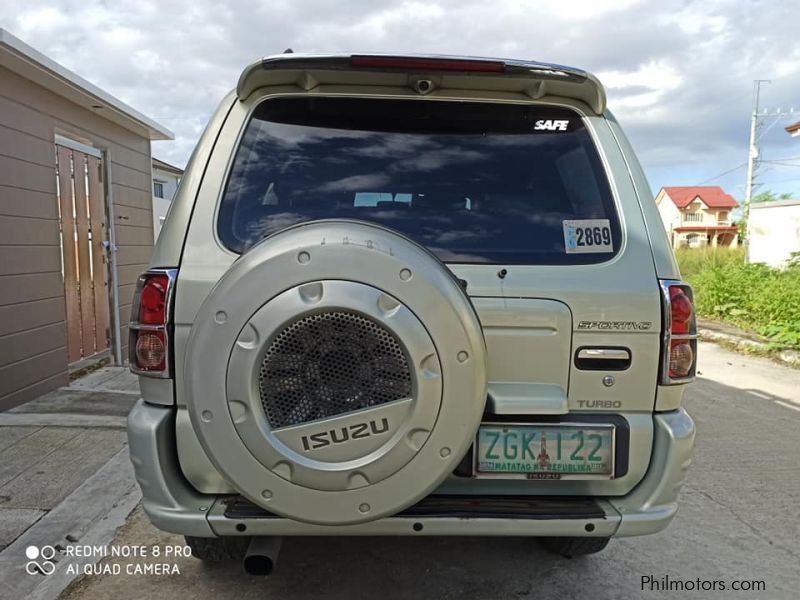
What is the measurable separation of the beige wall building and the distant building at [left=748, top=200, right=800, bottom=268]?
13306mm

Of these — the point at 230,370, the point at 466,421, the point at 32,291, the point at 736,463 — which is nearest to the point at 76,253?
the point at 32,291

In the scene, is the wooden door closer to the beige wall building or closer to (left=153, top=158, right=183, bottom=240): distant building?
the beige wall building

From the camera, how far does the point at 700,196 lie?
191 feet

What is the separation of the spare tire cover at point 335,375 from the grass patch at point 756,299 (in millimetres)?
8244

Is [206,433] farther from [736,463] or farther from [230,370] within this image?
[736,463]

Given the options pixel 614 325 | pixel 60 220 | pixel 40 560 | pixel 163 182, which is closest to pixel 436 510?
pixel 614 325

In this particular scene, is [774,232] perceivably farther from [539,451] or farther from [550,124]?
[539,451]

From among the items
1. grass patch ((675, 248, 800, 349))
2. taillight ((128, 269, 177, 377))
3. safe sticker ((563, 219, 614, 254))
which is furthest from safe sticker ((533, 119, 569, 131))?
grass patch ((675, 248, 800, 349))

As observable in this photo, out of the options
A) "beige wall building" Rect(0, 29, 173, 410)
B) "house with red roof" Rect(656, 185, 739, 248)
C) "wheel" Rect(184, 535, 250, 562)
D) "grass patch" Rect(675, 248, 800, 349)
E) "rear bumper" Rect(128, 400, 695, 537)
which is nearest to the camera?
"rear bumper" Rect(128, 400, 695, 537)

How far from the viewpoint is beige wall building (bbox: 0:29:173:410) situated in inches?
205

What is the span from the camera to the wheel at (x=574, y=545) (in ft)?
8.77

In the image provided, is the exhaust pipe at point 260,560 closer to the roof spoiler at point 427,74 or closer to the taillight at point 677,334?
the taillight at point 677,334

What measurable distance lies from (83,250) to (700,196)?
62043mm

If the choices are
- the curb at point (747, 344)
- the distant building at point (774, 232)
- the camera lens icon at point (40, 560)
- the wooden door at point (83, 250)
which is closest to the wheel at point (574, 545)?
the camera lens icon at point (40, 560)
